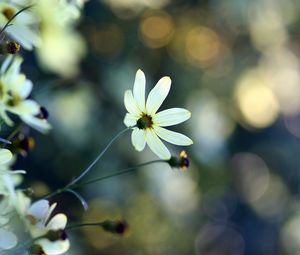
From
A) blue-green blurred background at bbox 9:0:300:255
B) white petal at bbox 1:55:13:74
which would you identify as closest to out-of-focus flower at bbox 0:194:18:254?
white petal at bbox 1:55:13:74

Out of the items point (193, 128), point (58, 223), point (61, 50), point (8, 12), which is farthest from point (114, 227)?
point (193, 128)

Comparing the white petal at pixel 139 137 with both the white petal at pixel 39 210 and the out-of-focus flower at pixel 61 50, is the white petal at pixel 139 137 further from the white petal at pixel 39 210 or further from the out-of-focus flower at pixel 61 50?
the out-of-focus flower at pixel 61 50

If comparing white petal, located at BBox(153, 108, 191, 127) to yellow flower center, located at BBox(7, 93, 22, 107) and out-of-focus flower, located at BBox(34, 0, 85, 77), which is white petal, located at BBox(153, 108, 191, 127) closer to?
yellow flower center, located at BBox(7, 93, 22, 107)

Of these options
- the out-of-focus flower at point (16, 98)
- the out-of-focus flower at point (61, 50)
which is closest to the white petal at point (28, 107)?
the out-of-focus flower at point (16, 98)

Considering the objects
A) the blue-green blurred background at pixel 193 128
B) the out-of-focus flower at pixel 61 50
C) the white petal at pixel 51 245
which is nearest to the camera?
the white petal at pixel 51 245

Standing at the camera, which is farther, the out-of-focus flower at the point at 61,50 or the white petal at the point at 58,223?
the out-of-focus flower at the point at 61,50

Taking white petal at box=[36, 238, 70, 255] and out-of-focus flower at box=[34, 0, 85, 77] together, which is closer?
white petal at box=[36, 238, 70, 255]

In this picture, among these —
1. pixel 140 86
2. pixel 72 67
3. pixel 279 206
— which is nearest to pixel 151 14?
pixel 72 67
